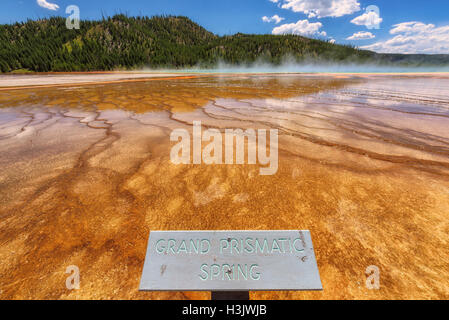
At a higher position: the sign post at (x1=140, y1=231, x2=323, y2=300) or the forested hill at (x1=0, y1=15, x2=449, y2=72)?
the forested hill at (x1=0, y1=15, x2=449, y2=72)

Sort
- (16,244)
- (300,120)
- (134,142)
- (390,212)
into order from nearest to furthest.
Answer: (16,244), (390,212), (134,142), (300,120)

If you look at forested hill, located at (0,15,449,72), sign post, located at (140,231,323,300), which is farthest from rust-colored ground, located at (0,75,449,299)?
forested hill, located at (0,15,449,72)

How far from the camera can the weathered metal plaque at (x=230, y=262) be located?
29.9 inches

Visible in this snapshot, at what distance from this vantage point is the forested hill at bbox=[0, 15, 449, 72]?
48.5m

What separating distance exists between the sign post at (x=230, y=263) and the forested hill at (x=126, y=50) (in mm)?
56913

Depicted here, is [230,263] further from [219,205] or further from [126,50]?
[126,50]

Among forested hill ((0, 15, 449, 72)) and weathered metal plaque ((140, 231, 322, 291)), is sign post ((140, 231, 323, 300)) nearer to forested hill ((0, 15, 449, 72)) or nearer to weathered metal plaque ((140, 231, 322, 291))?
weathered metal plaque ((140, 231, 322, 291))

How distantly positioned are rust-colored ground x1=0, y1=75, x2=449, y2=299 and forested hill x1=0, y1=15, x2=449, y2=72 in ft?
182

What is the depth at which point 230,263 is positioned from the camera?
0.82 meters

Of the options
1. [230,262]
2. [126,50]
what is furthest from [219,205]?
[126,50]

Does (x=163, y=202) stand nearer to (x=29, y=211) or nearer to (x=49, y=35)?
(x=29, y=211)
